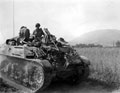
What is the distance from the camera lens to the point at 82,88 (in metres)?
8.69

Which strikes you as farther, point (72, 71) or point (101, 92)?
point (72, 71)

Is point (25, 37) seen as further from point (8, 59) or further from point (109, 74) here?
point (109, 74)

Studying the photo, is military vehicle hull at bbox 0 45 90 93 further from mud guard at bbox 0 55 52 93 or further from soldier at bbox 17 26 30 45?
soldier at bbox 17 26 30 45

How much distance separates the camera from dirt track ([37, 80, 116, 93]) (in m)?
8.20

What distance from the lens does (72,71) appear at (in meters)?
8.55

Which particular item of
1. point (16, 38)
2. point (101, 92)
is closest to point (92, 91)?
point (101, 92)

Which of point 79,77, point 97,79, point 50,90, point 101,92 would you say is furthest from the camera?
point 97,79

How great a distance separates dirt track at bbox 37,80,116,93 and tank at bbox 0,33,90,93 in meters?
0.38

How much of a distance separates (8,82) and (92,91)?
12.0 feet

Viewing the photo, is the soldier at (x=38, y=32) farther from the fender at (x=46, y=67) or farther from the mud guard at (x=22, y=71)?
the fender at (x=46, y=67)

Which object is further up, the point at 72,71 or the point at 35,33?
the point at 35,33

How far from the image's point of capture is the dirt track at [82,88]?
8198 mm

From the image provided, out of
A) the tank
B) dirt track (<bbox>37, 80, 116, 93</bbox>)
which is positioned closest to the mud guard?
the tank

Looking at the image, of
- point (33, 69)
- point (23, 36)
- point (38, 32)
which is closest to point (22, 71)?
point (33, 69)
